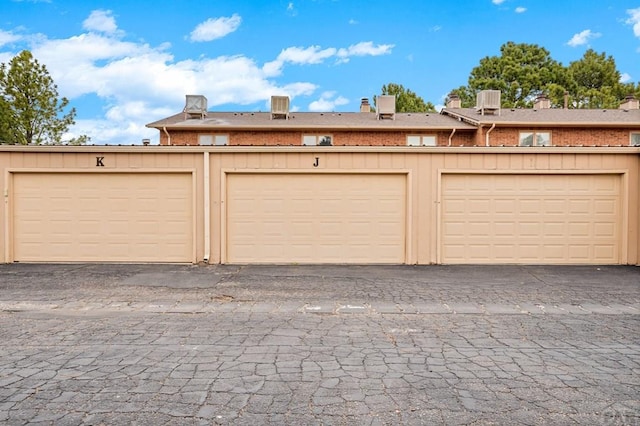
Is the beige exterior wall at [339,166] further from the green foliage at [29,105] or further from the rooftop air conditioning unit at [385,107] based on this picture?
the green foliage at [29,105]

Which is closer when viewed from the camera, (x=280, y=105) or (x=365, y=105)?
(x=280, y=105)

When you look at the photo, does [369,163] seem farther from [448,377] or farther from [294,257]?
[448,377]

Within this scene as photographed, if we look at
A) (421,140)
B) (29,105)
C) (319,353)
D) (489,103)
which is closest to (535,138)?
(489,103)

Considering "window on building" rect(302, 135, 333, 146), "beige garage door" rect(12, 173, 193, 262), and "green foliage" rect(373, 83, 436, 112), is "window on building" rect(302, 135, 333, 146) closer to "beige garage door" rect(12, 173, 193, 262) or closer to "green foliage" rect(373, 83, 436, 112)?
"beige garage door" rect(12, 173, 193, 262)

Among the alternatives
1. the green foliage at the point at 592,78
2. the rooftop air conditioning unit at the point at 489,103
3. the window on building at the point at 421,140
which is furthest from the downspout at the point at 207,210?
the green foliage at the point at 592,78

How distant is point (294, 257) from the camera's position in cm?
1034

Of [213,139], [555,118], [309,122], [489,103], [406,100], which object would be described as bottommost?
[213,139]

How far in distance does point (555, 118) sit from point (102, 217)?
18.6 metres

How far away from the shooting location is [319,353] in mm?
4191

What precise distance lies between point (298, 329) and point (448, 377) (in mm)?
1957

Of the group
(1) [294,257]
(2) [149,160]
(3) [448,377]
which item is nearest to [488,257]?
(1) [294,257]

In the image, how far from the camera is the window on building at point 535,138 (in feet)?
63.6

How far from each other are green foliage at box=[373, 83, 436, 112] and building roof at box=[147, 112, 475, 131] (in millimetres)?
16557

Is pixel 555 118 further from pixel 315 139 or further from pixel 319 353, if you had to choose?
pixel 319 353
